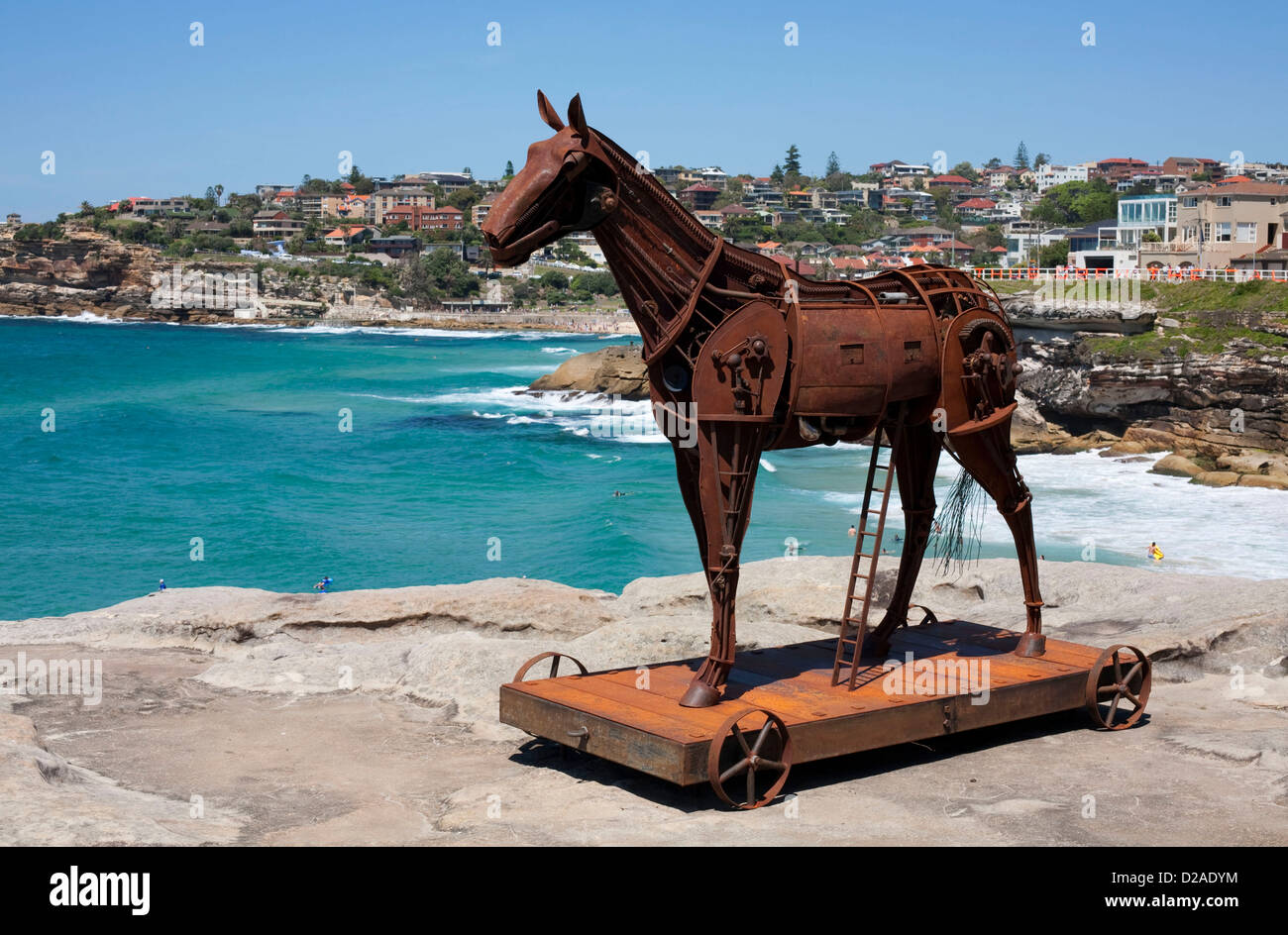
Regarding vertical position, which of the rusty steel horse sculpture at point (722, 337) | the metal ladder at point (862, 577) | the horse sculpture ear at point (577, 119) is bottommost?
the metal ladder at point (862, 577)

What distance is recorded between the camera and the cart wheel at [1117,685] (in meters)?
10.6

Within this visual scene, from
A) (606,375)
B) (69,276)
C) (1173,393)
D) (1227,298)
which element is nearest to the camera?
(1173,393)

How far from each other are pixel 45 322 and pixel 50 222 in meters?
31.2

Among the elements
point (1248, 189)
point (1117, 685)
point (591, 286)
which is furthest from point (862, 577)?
point (591, 286)

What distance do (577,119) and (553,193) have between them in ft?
1.84

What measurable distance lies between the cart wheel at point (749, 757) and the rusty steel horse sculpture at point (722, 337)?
2.22 feet

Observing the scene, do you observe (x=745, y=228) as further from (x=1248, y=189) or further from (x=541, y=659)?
(x=541, y=659)

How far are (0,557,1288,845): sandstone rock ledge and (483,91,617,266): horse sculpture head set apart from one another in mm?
3950

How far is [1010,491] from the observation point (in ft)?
36.6

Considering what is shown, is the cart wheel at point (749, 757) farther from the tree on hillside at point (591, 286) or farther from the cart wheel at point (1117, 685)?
the tree on hillside at point (591, 286)

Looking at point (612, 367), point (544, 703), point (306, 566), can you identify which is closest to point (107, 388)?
point (612, 367)

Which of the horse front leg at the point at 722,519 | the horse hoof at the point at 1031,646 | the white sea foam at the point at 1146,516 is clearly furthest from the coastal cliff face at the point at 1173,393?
the horse front leg at the point at 722,519

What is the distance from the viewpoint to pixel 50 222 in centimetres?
17175

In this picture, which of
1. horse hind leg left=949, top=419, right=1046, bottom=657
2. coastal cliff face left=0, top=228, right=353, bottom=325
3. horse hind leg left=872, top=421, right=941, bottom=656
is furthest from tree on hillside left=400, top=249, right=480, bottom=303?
horse hind leg left=949, top=419, right=1046, bottom=657
